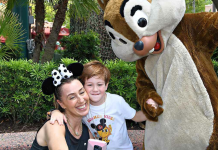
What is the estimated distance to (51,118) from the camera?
2.28m

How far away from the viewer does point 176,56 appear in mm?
1982

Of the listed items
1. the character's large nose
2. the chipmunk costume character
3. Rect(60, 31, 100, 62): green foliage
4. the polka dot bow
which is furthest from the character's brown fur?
Rect(60, 31, 100, 62): green foliage

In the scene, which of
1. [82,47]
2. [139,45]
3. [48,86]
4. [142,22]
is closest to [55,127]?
[48,86]

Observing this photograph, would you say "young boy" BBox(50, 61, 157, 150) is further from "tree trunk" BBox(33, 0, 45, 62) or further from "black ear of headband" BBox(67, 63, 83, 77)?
"tree trunk" BBox(33, 0, 45, 62)

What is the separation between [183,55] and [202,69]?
0.58ft

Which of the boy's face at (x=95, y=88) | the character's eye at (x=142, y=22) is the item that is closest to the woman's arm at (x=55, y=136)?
the boy's face at (x=95, y=88)

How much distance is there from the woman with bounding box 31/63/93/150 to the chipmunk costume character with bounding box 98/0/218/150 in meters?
0.49

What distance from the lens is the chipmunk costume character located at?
1906 mm

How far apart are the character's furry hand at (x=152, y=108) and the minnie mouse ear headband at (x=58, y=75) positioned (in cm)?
68

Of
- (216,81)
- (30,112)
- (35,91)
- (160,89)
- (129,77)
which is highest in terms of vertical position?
(216,81)

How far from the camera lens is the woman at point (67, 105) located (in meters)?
2.17

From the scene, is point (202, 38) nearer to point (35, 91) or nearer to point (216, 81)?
point (216, 81)

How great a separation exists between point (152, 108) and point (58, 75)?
0.84 m

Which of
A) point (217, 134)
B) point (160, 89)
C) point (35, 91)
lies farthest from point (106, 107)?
point (35, 91)
